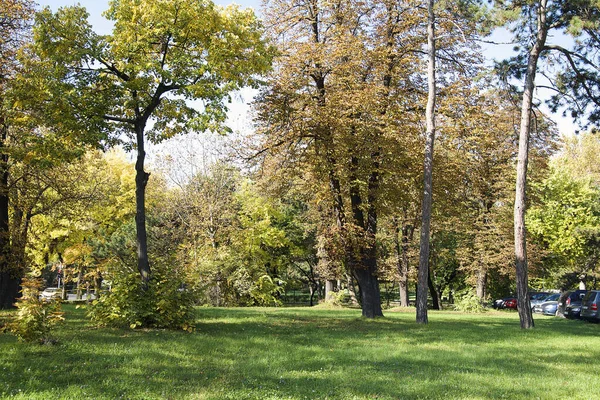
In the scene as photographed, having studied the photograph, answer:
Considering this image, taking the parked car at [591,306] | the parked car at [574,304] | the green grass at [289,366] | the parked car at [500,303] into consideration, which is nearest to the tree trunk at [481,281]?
the parked car at [574,304]

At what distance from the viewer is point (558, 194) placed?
35719 millimetres

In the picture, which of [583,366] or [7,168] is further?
[7,168]

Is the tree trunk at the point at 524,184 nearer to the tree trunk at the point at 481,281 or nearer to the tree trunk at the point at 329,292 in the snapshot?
the tree trunk at the point at 329,292

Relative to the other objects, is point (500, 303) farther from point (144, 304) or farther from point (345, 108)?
point (144, 304)

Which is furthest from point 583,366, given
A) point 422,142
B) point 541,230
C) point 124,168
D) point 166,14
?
point 124,168

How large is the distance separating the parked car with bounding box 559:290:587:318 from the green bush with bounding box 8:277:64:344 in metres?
25.4

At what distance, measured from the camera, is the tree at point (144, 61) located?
12062 millimetres

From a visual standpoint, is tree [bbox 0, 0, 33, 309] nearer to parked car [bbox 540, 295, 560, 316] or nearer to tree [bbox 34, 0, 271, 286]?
→ tree [bbox 34, 0, 271, 286]

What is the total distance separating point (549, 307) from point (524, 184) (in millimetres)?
22188

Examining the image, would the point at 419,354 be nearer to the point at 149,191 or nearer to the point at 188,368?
the point at 188,368

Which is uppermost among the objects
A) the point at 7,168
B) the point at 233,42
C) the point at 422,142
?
the point at 233,42

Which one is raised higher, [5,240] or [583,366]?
[5,240]

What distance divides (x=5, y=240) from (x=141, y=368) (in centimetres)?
1018

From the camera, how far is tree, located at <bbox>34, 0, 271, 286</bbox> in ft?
39.6
